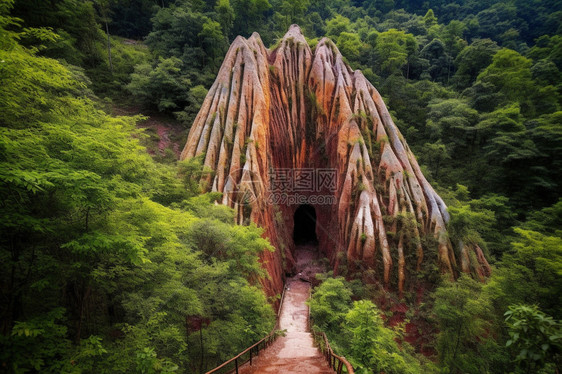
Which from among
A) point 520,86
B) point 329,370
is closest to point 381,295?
point 329,370

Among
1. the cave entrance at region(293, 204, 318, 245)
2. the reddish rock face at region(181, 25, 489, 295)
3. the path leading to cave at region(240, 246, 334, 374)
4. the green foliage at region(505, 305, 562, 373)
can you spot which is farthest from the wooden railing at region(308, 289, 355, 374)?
the cave entrance at region(293, 204, 318, 245)

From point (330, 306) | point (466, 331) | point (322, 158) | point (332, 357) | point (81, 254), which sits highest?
point (322, 158)

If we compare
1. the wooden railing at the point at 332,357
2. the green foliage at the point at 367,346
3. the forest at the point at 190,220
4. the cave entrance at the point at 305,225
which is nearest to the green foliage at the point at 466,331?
the forest at the point at 190,220

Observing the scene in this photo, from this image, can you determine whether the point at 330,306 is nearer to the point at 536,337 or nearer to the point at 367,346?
the point at 367,346

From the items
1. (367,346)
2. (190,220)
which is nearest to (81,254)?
(190,220)

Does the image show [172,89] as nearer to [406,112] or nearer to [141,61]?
[141,61]

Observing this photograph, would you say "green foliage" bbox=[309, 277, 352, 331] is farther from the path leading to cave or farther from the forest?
the path leading to cave
